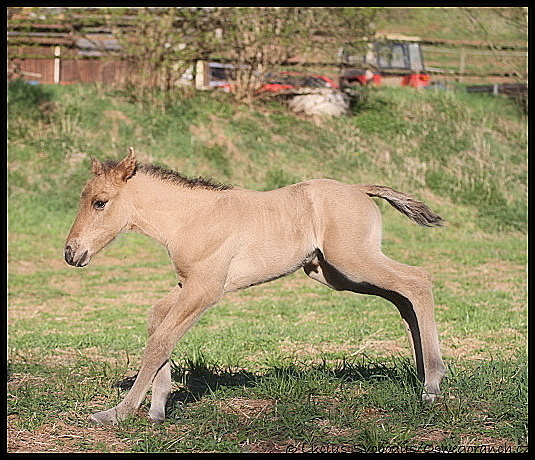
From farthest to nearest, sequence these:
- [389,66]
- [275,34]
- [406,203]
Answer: [389,66], [275,34], [406,203]

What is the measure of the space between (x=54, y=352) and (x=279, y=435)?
4.66 meters

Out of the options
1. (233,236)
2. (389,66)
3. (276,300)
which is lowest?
(276,300)

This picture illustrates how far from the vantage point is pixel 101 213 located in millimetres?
5914

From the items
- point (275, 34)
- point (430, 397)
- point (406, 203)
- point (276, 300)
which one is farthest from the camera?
point (275, 34)

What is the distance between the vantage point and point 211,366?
782cm

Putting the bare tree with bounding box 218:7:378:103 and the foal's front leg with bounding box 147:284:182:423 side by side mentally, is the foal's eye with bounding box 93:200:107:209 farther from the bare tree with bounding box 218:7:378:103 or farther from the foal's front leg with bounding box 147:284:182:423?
the bare tree with bounding box 218:7:378:103

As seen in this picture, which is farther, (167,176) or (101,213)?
(167,176)

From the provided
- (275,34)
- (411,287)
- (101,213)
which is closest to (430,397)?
(411,287)

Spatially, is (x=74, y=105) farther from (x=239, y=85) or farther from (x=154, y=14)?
(x=239, y=85)

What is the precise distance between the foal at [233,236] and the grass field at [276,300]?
0.52 m

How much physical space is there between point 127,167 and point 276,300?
305 inches

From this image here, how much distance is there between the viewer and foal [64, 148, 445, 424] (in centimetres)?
578

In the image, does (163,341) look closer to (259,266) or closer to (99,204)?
(259,266)

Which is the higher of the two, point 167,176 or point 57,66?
point 167,176
